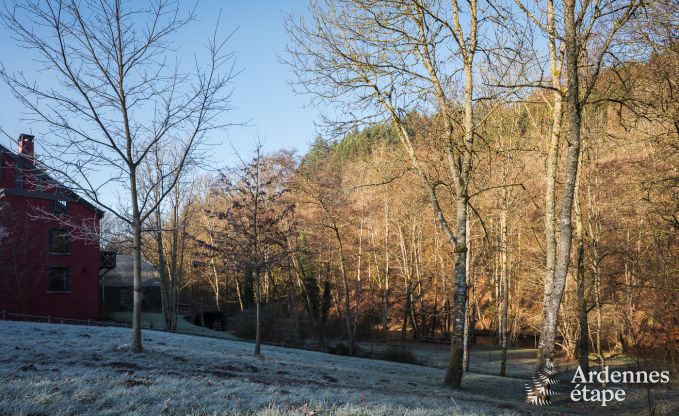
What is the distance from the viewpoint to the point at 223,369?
9.76 meters

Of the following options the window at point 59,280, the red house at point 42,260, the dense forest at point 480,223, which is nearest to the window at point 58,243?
the red house at point 42,260

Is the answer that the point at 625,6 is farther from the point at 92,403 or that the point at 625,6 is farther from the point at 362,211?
the point at 362,211

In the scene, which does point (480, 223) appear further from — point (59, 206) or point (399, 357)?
point (59, 206)

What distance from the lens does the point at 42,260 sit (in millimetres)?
29016

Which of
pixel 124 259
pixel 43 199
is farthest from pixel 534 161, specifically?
pixel 124 259

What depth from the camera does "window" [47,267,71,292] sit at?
97.1 ft

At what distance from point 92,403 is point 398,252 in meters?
34.3

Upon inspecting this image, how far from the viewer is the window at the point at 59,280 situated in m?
29.6

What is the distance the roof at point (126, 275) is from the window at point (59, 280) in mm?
11100

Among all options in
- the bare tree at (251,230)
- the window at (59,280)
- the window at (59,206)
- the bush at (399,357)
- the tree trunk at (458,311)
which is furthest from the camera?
the window at (59,280)

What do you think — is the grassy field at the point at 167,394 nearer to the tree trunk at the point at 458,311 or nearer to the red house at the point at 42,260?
the tree trunk at the point at 458,311

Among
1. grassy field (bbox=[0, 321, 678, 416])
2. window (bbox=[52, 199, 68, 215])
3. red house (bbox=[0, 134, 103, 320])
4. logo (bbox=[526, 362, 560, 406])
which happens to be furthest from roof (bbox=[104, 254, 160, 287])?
logo (bbox=[526, 362, 560, 406])

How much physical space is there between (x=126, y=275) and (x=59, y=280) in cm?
1327

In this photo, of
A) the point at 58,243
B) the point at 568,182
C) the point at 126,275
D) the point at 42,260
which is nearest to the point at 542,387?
the point at 568,182
